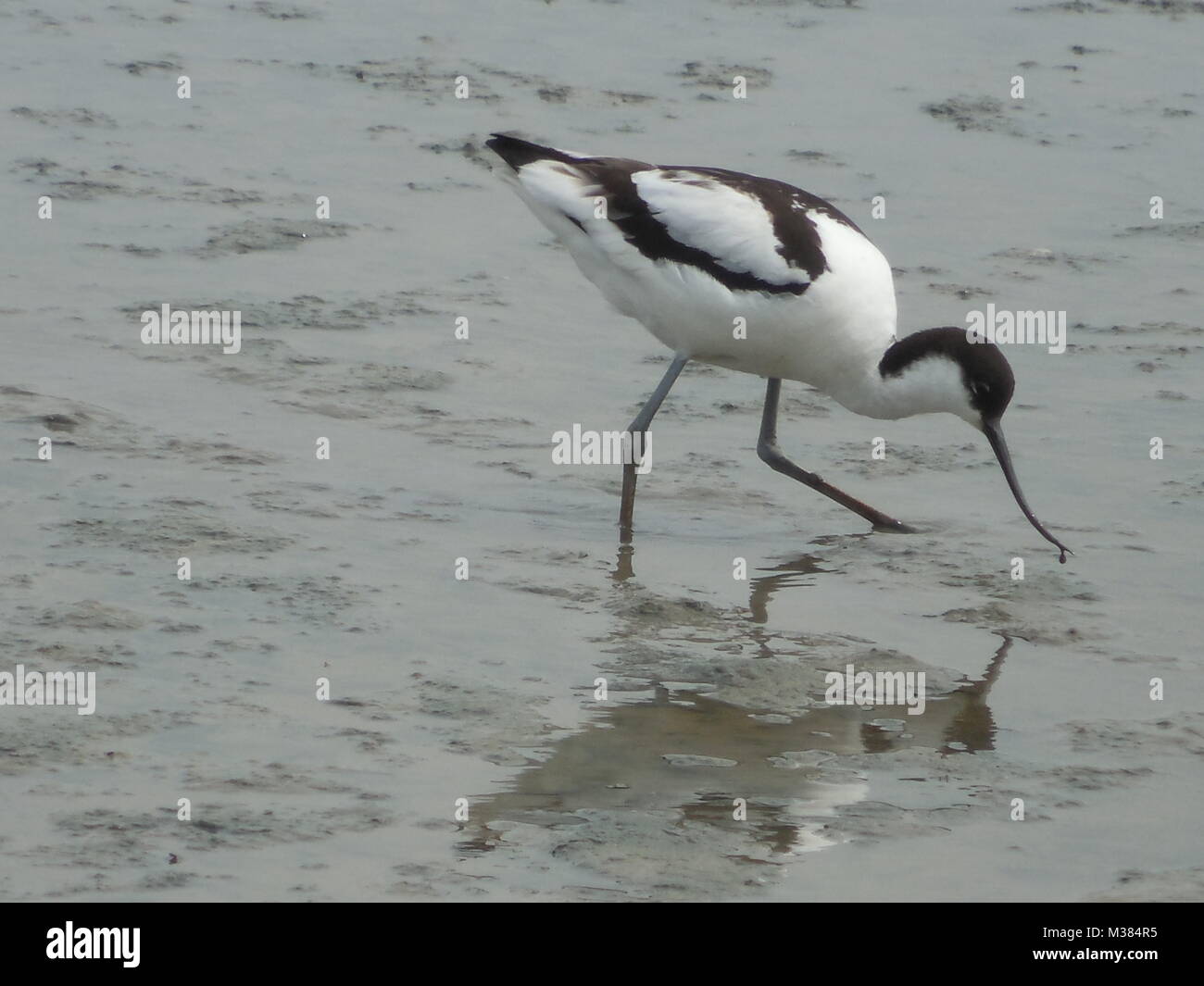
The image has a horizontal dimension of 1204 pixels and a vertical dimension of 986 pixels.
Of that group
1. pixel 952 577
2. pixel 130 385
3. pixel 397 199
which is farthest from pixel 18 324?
pixel 952 577

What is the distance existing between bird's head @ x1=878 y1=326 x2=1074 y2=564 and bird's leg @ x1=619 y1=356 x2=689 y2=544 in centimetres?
71

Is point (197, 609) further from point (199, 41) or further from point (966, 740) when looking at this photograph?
point (199, 41)

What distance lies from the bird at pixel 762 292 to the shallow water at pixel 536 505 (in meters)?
0.47

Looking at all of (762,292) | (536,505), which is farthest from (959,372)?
(536,505)

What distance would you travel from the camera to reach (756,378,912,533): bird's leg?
705 cm

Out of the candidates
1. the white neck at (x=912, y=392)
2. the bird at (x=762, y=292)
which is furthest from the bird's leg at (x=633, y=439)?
the white neck at (x=912, y=392)

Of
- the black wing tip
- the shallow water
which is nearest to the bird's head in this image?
the shallow water

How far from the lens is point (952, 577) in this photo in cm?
657

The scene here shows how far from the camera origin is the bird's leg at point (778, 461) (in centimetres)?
705

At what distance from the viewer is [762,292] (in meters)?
6.56

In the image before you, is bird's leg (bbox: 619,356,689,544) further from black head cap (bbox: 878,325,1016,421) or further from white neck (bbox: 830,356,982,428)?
black head cap (bbox: 878,325,1016,421)

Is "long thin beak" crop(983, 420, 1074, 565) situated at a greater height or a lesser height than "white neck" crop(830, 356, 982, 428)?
lesser

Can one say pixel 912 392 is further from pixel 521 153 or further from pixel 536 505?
pixel 521 153

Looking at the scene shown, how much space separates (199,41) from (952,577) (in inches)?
260
